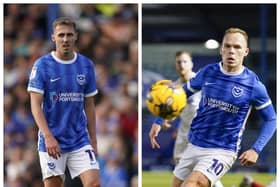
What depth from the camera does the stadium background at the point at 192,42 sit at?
378 inches

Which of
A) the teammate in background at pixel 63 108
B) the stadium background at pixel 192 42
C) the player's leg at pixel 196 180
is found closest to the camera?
the player's leg at pixel 196 180

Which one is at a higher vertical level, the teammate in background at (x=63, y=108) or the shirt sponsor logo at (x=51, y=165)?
the teammate in background at (x=63, y=108)

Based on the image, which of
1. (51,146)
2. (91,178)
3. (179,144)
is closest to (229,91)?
(91,178)

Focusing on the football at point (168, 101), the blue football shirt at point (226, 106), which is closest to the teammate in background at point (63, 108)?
the football at point (168, 101)

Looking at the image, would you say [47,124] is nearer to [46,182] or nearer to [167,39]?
[46,182]

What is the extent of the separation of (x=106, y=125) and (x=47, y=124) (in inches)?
60.3

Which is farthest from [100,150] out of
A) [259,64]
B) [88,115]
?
[259,64]

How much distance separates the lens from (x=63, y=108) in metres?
7.00

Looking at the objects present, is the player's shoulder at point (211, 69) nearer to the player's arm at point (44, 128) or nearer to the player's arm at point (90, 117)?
the player's arm at point (90, 117)

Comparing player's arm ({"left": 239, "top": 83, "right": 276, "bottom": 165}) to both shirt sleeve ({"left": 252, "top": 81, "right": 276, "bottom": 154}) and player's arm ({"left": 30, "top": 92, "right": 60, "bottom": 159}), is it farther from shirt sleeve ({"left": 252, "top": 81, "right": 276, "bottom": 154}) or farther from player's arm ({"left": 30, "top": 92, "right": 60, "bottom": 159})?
player's arm ({"left": 30, "top": 92, "right": 60, "bottom": 159})

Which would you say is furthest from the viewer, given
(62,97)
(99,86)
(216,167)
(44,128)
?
(99,86)

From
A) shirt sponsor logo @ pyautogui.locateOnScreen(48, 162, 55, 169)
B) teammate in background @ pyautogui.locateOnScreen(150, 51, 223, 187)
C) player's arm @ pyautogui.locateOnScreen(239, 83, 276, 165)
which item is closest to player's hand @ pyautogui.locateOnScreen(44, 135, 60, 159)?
shirt sponsor logo @ pyautogui.locateOnScreen(48, 162, 55, 169)

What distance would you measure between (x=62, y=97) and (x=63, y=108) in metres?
0.10

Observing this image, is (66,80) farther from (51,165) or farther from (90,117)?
(51,165)
